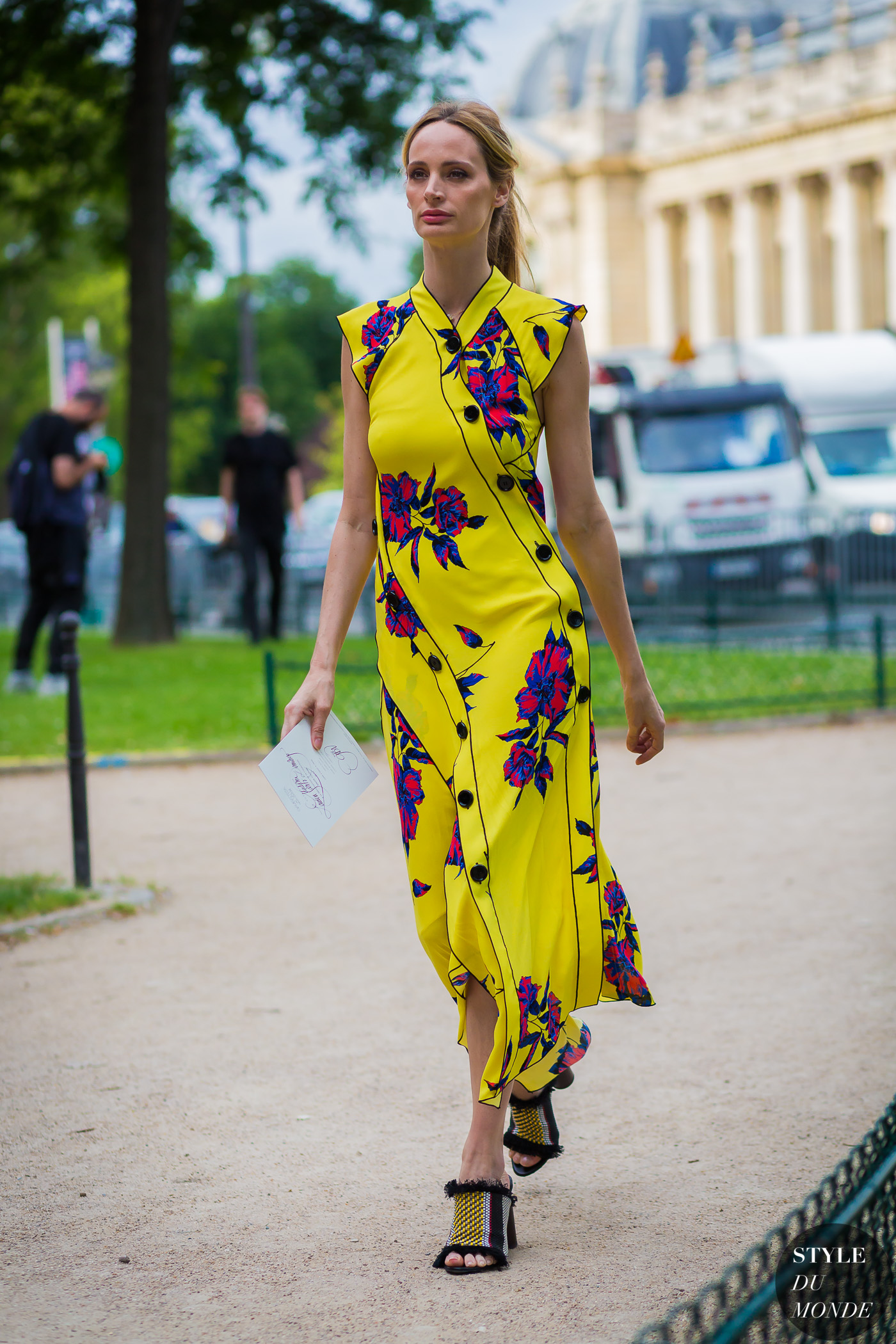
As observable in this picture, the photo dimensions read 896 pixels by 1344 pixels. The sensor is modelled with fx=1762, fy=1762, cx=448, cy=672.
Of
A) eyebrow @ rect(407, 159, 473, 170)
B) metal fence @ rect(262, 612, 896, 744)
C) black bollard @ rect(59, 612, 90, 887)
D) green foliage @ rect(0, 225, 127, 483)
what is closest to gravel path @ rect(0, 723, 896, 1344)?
black bollard @ rect(59, 612, 90, 887)

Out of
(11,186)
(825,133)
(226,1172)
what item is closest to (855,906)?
(226,1172)

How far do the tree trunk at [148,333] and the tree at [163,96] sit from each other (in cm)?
1

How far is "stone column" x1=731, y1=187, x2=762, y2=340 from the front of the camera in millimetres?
72688

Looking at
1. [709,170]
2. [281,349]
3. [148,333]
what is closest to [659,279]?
[709,170]

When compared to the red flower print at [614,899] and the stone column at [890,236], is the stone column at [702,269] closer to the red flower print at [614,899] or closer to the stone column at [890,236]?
the stone column at [890,236]

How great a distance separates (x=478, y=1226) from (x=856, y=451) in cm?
2180

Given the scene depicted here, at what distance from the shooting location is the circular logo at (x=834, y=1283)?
2.36 metres

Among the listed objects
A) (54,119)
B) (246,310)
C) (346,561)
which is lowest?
(346,561)

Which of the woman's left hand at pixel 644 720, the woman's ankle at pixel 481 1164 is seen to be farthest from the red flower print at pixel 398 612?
the woman's ankle at pixel 481 1164

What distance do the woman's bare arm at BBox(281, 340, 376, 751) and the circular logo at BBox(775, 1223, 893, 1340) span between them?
4.83 feet

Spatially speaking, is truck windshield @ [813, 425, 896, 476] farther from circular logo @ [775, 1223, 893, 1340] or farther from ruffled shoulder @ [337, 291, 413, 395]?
circular logo @ [775, 1223, 893, 1340]

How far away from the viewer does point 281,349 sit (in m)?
85.2

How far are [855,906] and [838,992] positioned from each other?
123 centimetres

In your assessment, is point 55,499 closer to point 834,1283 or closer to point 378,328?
point 378,328
